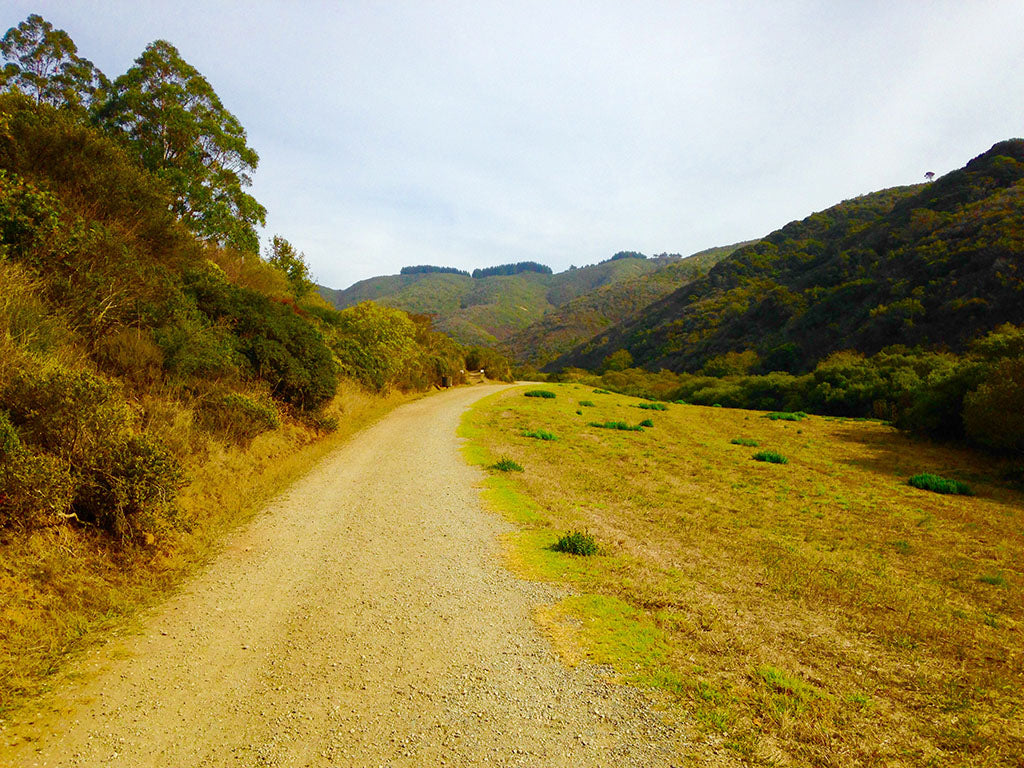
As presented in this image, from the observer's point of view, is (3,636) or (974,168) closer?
(3,636)

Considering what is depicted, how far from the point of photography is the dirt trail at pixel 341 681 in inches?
111

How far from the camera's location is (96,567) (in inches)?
184

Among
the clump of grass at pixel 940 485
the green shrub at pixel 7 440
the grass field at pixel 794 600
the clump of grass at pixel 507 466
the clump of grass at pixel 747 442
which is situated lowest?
the clump of grass at pixel 940 485

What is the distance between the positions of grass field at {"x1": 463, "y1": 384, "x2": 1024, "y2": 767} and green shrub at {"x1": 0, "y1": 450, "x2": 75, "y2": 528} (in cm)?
504

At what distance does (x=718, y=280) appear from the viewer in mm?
94438

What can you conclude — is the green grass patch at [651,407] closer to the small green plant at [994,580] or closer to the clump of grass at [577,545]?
the small green plant at [994,580]

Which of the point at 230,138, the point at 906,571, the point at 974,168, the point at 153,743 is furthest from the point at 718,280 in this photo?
the point at 153,743

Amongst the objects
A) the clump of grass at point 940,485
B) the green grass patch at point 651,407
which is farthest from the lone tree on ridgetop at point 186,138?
the clump of grass at point 940,485

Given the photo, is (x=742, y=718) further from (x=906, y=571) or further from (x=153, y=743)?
(x=906, y=571)

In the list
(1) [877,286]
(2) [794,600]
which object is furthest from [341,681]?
(1) [877,286]

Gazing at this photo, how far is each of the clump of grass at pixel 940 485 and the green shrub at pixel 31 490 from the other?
1633cm

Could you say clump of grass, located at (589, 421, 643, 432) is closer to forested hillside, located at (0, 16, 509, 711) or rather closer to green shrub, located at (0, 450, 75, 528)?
forested hillside, located at (0, 16, 509, 711)

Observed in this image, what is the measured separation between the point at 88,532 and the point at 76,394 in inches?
63.0

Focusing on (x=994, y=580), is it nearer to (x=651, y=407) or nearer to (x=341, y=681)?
(x=341, y=681)
